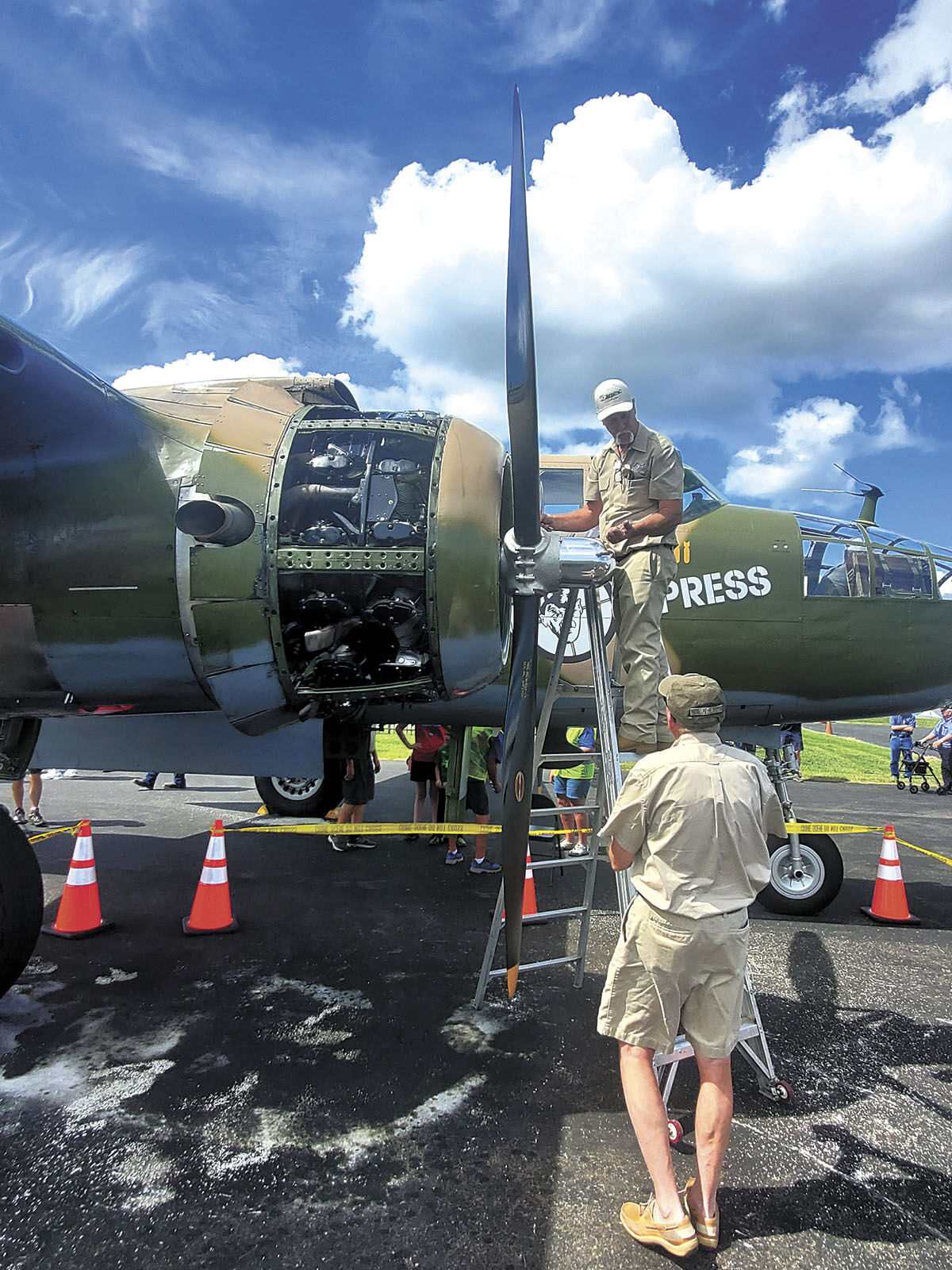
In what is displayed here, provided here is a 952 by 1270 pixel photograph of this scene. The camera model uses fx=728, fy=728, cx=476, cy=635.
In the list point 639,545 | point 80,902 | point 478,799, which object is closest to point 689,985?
point 639,545

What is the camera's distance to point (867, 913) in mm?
6191

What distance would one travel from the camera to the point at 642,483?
4.45 metres

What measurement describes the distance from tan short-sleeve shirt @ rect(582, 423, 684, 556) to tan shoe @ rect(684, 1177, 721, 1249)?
3140 mm

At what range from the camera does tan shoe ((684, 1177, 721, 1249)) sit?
7.93ft

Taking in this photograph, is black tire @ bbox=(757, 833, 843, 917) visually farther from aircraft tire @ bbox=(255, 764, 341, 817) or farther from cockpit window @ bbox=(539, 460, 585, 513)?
aircraft tire @ bbox=(255, 764, 341, 817)

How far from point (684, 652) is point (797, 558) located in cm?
133

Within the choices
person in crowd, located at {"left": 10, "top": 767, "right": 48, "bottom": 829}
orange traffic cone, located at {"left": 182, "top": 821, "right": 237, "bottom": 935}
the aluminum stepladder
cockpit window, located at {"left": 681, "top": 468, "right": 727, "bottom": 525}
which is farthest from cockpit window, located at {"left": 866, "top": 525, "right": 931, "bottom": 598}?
person in crowd, located at {"left": 10, "top": 767, "right": 48, "bottom": 829}

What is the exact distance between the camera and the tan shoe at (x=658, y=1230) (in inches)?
93.0

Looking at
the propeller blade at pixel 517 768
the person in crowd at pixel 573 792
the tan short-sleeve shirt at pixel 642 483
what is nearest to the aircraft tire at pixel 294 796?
the person in crowd at pixel 573 792

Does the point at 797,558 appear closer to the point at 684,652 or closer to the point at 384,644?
the point at 684,652

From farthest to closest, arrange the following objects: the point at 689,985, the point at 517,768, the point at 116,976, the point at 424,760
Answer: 1. the point at 424,760
2. the point at 116,976
3. the point at 517,768
4. the point at 689,985

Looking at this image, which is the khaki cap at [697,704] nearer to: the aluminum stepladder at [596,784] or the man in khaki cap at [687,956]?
the man in khaki cap at [687,956]

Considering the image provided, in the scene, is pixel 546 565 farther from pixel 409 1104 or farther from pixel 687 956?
pixel 409 1104

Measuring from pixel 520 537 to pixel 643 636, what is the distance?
1.12m
